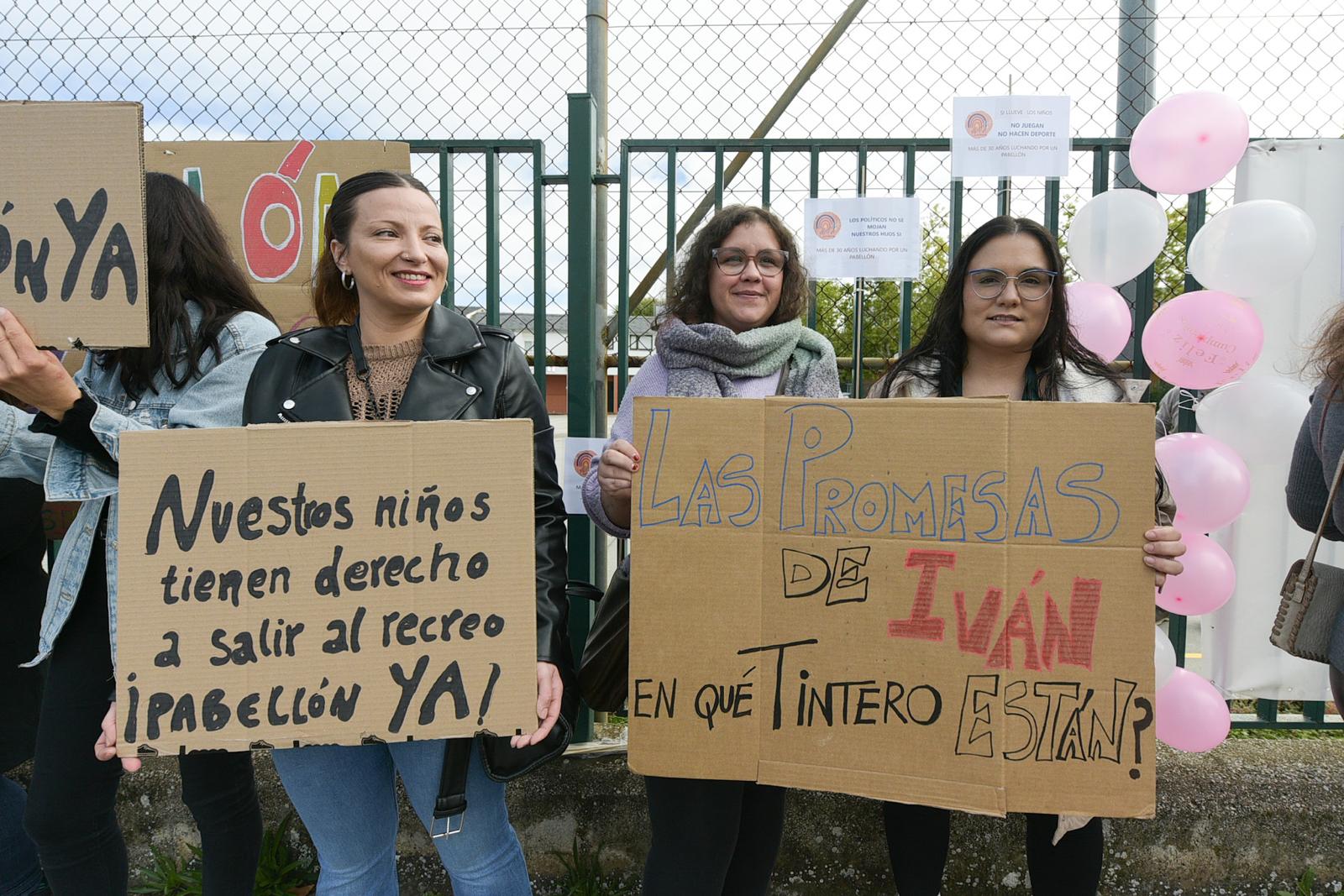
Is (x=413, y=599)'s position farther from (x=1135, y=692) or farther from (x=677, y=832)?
(x=1135, y=692)

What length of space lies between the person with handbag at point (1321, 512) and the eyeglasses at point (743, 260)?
1131 mm

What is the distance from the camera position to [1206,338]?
7.54 ft

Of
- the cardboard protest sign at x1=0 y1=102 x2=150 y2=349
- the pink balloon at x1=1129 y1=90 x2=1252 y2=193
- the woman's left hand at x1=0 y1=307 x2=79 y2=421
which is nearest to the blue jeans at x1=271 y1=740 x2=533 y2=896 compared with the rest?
the woman's left hand at x1=0 y1=307 x2=79 y2=421

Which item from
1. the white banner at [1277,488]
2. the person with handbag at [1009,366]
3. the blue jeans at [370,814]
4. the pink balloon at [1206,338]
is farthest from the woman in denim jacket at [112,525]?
the white banner at [1277,488]

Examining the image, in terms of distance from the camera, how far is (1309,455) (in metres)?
1.75

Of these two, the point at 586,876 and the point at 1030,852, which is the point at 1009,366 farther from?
the point at 586,876

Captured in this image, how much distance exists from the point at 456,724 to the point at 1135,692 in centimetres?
125

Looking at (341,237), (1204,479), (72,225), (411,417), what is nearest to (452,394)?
(411,417)

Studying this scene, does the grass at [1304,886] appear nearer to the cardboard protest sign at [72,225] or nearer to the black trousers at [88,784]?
the black trousers at [88,784]

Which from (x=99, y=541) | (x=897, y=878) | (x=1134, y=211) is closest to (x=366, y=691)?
(x=99, y=541)

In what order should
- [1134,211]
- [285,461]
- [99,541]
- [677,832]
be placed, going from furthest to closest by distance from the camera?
[1134,211] → [99,541] → [677,832] → [285,461]

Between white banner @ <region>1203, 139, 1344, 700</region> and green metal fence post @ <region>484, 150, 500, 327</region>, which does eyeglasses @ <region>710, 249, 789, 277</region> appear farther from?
white banner @ <region>1203, 139, 1344, 700</region>

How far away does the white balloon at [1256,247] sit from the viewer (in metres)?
2.25

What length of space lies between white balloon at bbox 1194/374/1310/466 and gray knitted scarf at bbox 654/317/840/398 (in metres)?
1.17
